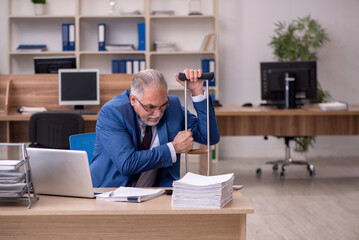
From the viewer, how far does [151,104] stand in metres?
2.28

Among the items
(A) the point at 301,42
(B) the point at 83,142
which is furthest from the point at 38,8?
(B) the point at 83,142

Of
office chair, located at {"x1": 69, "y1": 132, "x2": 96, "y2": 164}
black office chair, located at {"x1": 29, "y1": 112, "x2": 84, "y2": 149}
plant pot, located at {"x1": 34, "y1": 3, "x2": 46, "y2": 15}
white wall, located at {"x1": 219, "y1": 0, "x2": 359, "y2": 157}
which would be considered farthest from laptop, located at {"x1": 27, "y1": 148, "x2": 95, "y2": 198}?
white wall, located at {"x1": 219, "y1": 0, "x2": 359, "y2": 157}

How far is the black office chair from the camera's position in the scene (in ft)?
14.8

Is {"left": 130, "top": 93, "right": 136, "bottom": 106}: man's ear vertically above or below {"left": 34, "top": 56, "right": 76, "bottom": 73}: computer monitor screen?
below

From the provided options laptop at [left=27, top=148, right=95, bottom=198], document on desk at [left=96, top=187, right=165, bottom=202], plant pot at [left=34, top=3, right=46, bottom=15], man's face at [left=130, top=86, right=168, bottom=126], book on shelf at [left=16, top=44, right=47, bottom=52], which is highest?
plant pot at [left=34, top=3, right=46, bottom=15]

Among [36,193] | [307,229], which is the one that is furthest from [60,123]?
[36,193]

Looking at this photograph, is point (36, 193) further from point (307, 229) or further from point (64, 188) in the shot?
point (307, 229)

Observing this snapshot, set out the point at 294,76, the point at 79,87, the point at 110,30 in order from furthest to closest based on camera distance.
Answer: the point at 110,30
the point at 294,76
the point at 79,87

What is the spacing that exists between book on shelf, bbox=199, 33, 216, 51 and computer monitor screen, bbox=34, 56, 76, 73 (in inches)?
76.8

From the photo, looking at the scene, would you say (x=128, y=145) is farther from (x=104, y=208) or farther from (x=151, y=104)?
(x=104, y=208)

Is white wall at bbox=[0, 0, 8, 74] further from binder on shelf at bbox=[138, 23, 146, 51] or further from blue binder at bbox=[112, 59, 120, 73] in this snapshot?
binder on shelf at bbox=[138, 23, 146, 51]

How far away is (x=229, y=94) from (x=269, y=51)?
2.53 ft

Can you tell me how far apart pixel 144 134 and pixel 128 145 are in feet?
0.58

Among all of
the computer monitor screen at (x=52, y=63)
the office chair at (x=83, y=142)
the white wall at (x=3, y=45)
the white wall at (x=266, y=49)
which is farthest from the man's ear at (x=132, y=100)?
the white wall at (x=3, y=45)
